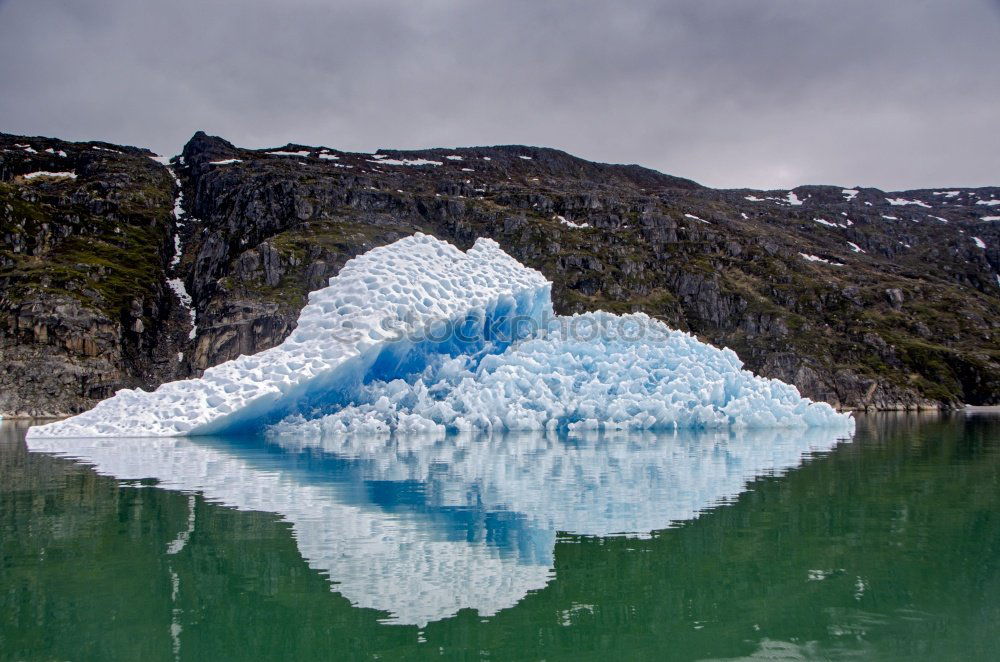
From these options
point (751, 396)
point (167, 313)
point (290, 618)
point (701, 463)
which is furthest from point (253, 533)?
point (167, 313)

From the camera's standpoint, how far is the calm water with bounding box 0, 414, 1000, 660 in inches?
208

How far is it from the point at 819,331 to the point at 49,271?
88.6m

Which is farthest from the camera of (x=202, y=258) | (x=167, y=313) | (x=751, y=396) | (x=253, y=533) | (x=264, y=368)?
(x=202, y=258)

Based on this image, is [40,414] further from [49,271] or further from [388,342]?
[388,342]

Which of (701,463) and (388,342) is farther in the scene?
(388,342)

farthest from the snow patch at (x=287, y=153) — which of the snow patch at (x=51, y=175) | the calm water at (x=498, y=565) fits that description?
the calm water at (x=498, y=565)

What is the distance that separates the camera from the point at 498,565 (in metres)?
7.24

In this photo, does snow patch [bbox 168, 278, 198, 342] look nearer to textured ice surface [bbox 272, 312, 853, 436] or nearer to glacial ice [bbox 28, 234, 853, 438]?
glacial ice [bbox 28, 234, 853, 438]

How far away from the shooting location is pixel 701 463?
15.9 meters

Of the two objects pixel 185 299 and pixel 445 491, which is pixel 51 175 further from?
pixel 445 491

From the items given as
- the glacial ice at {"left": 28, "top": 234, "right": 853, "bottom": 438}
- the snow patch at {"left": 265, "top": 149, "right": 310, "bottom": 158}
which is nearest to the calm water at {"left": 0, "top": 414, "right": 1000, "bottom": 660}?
the glacial ice at {"left": 28, "top": 234, "right": 853, "bottom": 438}

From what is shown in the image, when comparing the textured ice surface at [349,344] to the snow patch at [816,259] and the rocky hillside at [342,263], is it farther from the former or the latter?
the snow patch at [816,259]

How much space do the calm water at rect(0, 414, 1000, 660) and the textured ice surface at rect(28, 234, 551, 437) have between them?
7811mm

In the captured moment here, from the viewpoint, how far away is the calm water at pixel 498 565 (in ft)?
17.3
